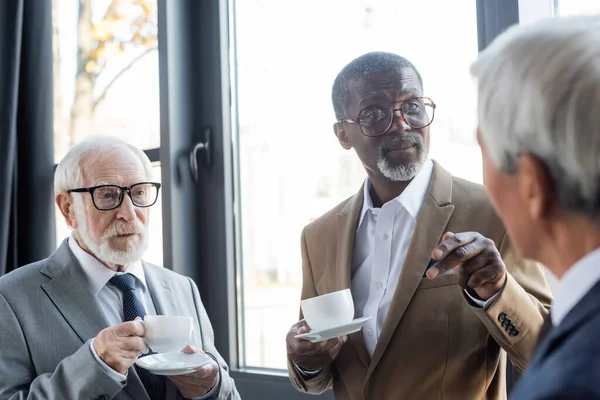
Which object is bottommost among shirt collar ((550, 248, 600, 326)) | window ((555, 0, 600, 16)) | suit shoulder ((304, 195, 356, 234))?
shirt collar ((550, 248, 600, 326))

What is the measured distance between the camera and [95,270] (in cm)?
200

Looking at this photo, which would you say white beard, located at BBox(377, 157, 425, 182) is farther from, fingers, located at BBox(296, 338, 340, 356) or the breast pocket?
fingers, located at BBox(296, 338, 340, 356)

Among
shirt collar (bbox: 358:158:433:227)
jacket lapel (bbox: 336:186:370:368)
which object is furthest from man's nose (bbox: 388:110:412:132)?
jacket lapel (bbox: 336:186:370:368)

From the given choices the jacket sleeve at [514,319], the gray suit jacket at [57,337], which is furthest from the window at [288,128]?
the jacket sleeve at [514,319]

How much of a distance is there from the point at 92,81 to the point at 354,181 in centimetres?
152

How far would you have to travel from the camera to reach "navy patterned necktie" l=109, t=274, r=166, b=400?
1883mm

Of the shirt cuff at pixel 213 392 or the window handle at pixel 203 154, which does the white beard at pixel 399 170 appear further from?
the window handle at pixel 203 154

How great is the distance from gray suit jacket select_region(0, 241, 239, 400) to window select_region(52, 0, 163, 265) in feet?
2.91

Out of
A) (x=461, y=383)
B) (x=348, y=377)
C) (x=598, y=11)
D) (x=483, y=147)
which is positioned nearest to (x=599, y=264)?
(x=483, y=147)

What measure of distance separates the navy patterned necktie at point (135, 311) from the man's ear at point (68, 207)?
0.82 feet

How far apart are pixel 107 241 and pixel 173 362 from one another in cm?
47

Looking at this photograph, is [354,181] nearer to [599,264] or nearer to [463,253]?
[463,253]

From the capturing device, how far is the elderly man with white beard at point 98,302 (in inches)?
67.2

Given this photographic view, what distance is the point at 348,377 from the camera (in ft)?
5.49
